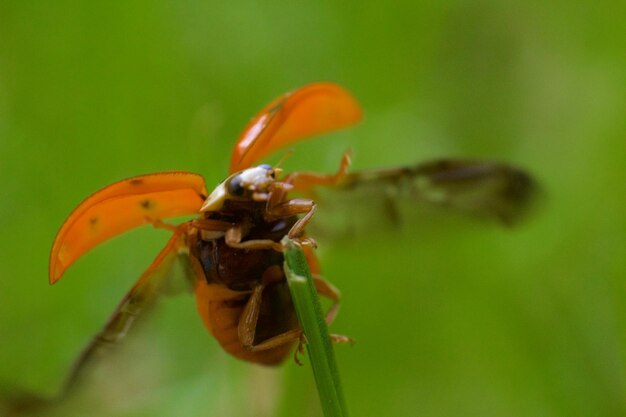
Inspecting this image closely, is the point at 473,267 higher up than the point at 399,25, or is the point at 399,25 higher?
the point at 399,25

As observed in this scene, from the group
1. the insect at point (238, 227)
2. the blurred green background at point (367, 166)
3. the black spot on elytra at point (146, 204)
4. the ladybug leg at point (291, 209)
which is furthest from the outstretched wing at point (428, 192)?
the black spot on elytra at point (146, 204)

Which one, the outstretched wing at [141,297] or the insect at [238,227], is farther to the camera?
the outstretched wing at [141,297]

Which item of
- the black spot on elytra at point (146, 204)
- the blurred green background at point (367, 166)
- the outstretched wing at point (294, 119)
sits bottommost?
the blurred green background at point (367, 166)

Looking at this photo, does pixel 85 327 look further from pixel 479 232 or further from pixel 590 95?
pixel 590 95

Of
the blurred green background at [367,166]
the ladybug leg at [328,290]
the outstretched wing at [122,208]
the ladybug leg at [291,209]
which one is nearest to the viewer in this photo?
the outstretched wing at [122,208]

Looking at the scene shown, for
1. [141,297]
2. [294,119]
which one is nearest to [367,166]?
[294,119]

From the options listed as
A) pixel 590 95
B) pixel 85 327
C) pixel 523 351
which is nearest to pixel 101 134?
pixel 85 327

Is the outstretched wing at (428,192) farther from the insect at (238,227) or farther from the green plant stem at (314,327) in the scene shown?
the green plant stem at (314,327)
